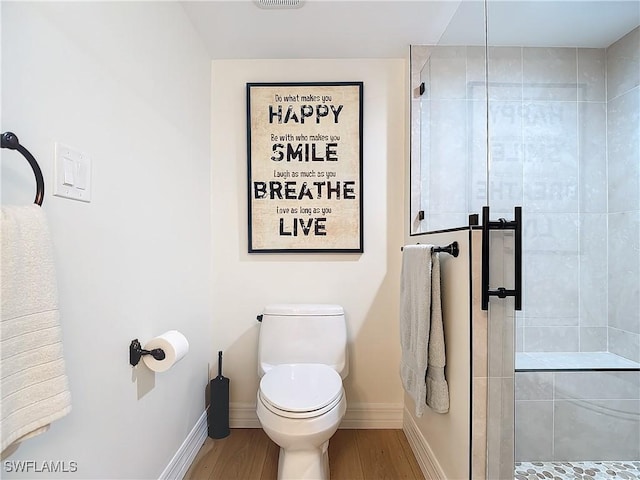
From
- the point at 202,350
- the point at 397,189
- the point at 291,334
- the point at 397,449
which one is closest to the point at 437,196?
the point at 397,189

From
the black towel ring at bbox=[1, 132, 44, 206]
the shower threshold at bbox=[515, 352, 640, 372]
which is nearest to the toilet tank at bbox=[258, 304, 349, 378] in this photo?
the shower threshold at bbox=[515, 352, 640, 372]

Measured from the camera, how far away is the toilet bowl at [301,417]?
60.1 inches

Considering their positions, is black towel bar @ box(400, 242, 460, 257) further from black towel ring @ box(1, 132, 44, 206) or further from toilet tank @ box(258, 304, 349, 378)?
black towel ring @ box(1, 132, 44, 206)

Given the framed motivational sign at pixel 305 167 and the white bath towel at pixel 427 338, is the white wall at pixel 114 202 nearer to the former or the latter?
the framed motivational sign at pixel 305 167

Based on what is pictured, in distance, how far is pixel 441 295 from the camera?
1648 mm

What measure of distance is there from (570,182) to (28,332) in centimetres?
159

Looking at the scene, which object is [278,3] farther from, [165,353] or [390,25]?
[165,353]

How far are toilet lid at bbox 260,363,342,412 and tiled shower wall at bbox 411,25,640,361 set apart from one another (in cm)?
81

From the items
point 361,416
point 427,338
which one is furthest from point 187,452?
point 427,338

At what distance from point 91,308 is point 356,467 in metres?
1.47

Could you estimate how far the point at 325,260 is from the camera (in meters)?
2.30

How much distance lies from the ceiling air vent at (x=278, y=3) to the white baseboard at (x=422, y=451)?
7.20 ft

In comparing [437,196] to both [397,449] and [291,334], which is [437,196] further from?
[397,449]

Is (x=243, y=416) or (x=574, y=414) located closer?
(x=574, y=414)
